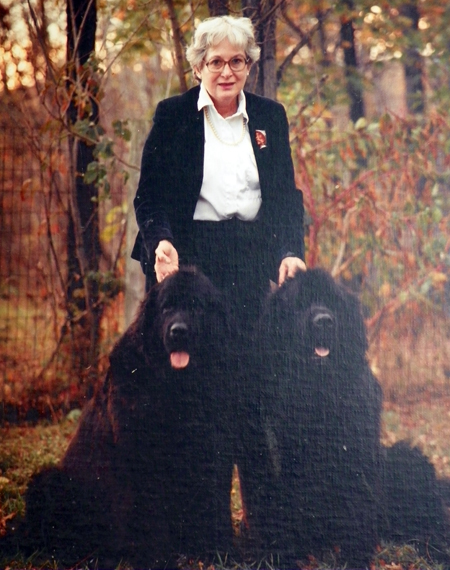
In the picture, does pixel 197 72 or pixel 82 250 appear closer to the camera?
pixel 197 72

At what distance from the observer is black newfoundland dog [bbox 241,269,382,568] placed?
108 inches

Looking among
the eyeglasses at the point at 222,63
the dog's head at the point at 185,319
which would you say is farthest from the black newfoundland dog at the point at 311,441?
the eyeglasses at the point at 222,63

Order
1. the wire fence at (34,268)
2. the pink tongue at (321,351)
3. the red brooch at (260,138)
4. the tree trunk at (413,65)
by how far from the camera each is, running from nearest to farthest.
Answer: the pink tongue at (321,351)
the red brooch at (260,138)
the tree trunk at (413,65)
the wire fence at (34,268)

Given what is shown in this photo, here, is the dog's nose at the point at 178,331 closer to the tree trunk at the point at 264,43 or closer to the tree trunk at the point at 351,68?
the tree trunk at the point at 264,43

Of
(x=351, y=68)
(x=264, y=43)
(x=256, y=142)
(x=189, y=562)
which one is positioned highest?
(x=264, y=43)

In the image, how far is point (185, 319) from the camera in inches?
103

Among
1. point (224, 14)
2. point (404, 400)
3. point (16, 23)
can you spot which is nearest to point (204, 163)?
point (224, 14)

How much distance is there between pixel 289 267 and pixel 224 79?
33.4 inches

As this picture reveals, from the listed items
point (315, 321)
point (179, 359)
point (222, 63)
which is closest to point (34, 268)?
point (179, 359)

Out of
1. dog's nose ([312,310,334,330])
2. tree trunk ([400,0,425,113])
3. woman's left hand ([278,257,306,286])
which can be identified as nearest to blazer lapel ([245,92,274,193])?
woman's left hand ([278,257,306,286])

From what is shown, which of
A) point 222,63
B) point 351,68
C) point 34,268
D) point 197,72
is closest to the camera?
point 222,63

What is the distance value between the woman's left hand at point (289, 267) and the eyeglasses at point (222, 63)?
846mm

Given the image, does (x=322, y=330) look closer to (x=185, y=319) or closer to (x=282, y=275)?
(x=282, y=275)

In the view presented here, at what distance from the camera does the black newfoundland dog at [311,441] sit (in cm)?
275
